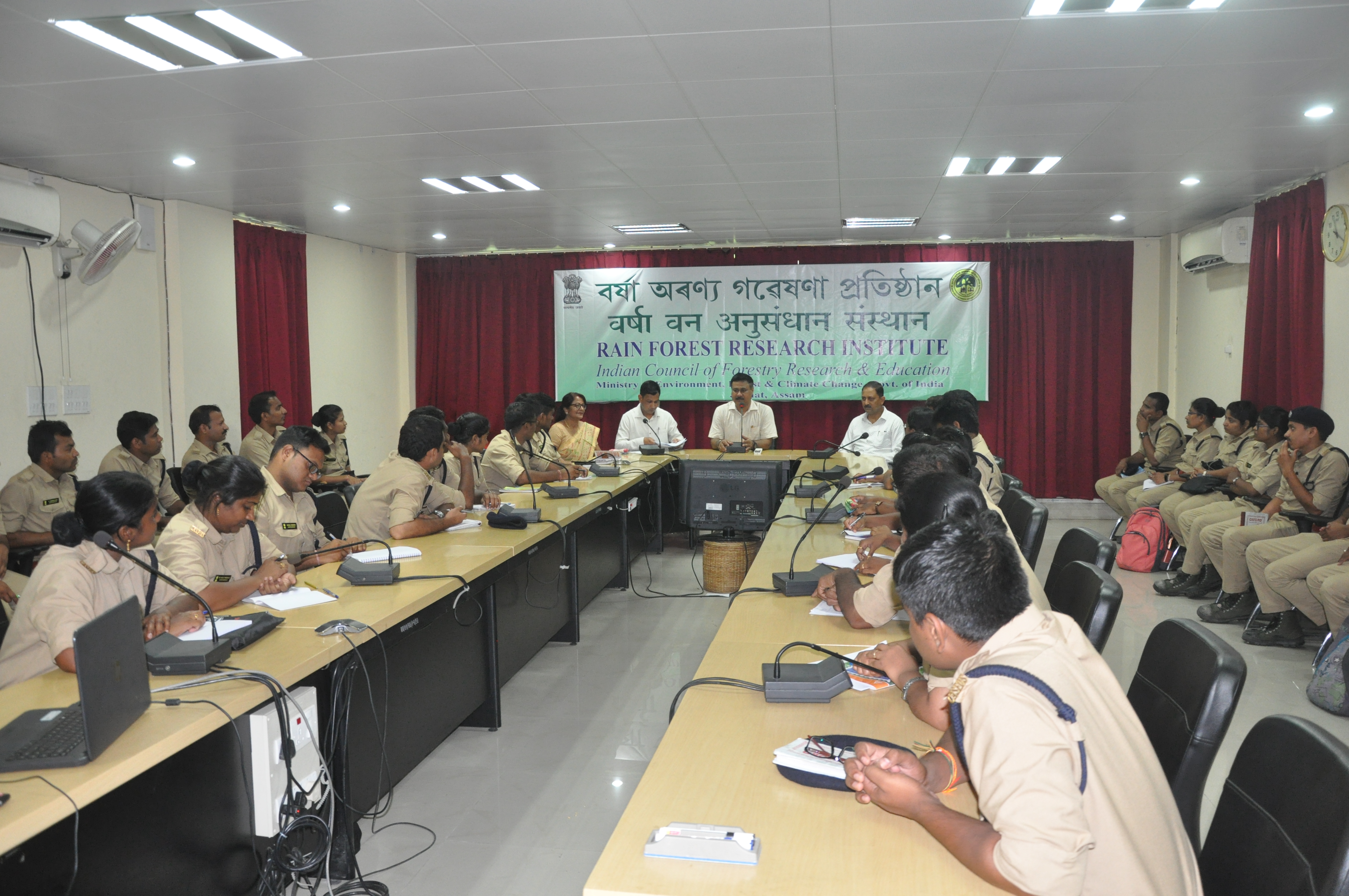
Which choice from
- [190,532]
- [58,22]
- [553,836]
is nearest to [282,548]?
[190,532]

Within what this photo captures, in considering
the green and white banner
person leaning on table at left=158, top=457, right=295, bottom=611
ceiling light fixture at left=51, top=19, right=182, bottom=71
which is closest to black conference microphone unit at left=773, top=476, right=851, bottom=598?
person leaning on table at left=158, top=457, right=295, bottom=611

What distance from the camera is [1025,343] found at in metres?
8.60

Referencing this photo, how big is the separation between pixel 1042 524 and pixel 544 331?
6620 mm

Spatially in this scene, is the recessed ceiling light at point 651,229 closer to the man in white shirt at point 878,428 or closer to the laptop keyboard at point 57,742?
the man in white shirt at point 878,428

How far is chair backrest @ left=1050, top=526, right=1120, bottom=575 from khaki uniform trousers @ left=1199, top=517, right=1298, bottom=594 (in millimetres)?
2409

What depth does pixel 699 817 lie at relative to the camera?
1458 millimetres

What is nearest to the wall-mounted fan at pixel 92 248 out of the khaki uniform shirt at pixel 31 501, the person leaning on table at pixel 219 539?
the khaki uniform shirt at pixel 31 501

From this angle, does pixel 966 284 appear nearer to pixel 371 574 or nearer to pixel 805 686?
pixel 371 574

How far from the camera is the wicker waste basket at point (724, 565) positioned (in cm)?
568

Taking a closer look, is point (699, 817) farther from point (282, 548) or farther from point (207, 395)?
point (207, 395)

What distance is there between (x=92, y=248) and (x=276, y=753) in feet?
A: 14.5

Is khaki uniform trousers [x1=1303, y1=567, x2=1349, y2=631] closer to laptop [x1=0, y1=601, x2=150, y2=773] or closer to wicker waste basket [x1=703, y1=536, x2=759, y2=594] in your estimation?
wicker waste basket [x1=703, y1=536, x2=759, y2=594]

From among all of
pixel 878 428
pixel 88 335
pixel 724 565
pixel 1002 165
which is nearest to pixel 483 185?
pixel 88 335

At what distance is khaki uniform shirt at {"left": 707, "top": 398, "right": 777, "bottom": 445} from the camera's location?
25.7 ft
